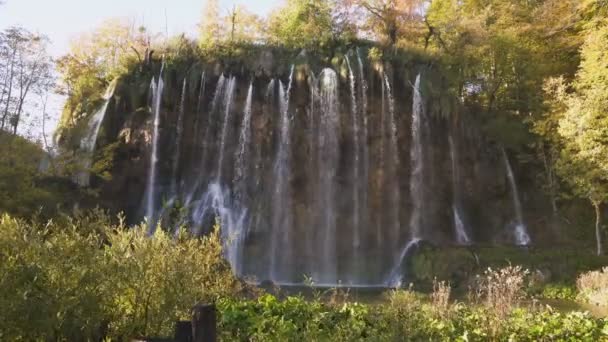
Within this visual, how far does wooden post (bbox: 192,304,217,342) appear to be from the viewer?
452 centimetres

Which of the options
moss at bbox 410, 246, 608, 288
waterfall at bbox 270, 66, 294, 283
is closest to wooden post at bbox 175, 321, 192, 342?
moss at bbox 410, 246, 608, 288

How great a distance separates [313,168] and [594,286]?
14.0m

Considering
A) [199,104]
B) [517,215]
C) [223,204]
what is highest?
[199,104]

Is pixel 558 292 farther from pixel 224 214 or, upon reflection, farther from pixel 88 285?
pixel 88 285

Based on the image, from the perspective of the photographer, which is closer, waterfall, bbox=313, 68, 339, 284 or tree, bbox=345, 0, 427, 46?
waterfall, bbox=313, 68, 339, 284

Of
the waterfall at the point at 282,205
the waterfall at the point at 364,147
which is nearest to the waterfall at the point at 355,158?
the waterfall at the point at 364,147

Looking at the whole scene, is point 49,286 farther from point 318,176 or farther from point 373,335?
point 318,176

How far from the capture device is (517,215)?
27641mm

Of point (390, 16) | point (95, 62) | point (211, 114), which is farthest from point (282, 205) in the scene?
point (95, 62)

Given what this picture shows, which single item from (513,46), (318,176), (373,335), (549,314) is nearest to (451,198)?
(318,176)

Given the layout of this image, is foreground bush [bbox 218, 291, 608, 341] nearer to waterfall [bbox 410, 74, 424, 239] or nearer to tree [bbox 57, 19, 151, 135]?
waterfall [bbox 410, 74, 424, 239]

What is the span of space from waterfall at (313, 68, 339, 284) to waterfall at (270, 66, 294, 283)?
5.05ft

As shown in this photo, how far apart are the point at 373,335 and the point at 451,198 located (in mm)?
22581

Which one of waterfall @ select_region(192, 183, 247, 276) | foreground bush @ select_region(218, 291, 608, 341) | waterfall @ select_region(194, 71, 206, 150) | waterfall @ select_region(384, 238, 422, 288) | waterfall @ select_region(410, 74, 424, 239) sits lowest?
foreground bush @ select_region(218, 291, 608, 341)
